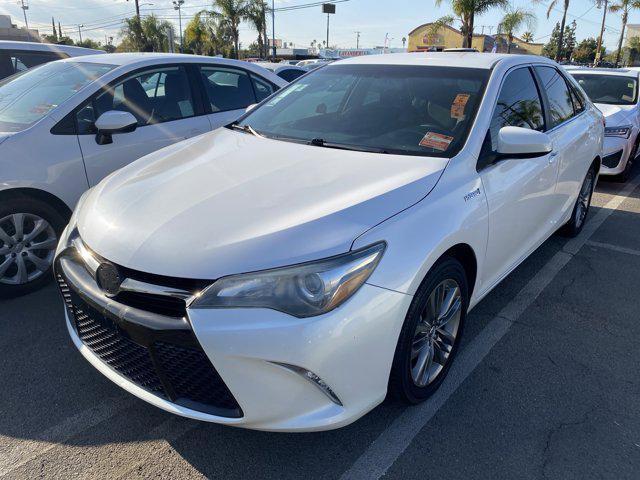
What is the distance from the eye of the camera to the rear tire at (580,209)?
4809mm

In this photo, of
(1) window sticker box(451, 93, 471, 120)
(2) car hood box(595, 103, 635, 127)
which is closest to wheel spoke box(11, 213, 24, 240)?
(1) window sticker box(451, 93, 471, 120)

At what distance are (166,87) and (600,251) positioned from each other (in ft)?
14.0

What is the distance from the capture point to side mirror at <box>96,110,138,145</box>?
3.78 meters

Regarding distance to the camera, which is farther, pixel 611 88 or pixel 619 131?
pixel 611 88

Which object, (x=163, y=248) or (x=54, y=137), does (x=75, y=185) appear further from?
(x=163, y=248)

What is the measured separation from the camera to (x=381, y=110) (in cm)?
318

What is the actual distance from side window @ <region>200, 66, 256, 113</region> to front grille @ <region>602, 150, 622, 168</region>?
5.06 meters

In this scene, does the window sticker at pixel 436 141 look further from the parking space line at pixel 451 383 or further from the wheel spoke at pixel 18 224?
the wheel spoke at pixel 18 224

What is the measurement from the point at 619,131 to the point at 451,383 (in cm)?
594

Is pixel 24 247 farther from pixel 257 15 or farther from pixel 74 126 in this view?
pixel 257 15

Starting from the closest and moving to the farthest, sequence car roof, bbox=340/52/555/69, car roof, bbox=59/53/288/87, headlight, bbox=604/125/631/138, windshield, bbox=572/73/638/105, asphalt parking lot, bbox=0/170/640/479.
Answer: asphalt parking lot, bbox=0/170/640/479, car roof, bbox=340/52/555/69, car roof, bbox=59/53/288/87, headlight, bbox=604/125/631/138, windshield, bbox=572/73/638/105

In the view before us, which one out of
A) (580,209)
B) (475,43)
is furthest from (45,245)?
(475,43)

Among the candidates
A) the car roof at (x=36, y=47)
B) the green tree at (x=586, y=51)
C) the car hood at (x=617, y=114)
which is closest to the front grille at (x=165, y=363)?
the car roof at (x=36, y=47)

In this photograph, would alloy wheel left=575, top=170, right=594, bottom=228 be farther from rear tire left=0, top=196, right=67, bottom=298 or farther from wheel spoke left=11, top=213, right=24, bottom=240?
wheel spoke left=11, top=213, right=24, bottom=240
